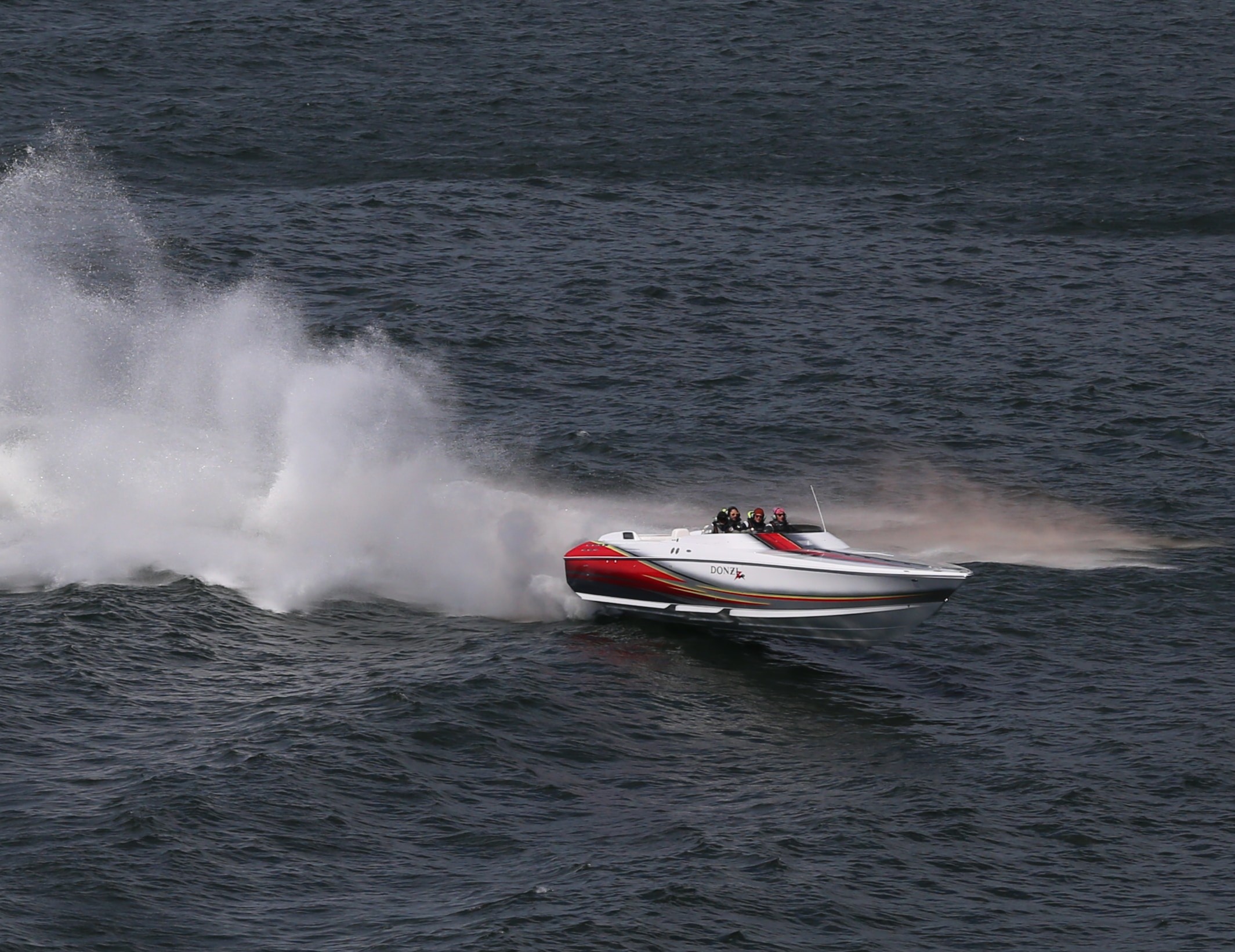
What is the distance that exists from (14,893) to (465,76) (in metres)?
77.0

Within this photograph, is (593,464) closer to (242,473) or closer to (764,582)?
(242,473)

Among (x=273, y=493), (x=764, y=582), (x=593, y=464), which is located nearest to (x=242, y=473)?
(x=273, y=493)

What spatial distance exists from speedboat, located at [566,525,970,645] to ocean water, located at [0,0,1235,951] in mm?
1026

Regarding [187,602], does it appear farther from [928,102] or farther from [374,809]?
[928,102]

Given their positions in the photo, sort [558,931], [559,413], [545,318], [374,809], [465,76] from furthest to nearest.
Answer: [465,76]
[545,318]
[559,413]
[374,809]
[558,931]

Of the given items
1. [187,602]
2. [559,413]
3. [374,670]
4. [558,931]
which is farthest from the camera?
[559,413]

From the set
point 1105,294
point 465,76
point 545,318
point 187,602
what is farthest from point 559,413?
point 465,76

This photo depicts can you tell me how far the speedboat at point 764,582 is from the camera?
1640 inches

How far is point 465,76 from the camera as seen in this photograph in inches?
3967

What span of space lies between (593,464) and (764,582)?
51.0 feet

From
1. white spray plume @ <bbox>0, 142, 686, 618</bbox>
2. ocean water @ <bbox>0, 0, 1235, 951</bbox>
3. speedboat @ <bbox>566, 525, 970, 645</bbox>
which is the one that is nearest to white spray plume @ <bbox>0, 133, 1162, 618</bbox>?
white spray plume @ <bbox>0, 142, 686, 618</bbox>

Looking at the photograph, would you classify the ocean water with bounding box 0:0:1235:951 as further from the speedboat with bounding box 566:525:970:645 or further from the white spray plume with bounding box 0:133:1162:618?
the speedboat with bounding box 566:525:970:645

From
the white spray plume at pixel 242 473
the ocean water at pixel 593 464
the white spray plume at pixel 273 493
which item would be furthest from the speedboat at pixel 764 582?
the white spray plume at pixel 242 473

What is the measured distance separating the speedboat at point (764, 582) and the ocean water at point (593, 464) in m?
1.03
